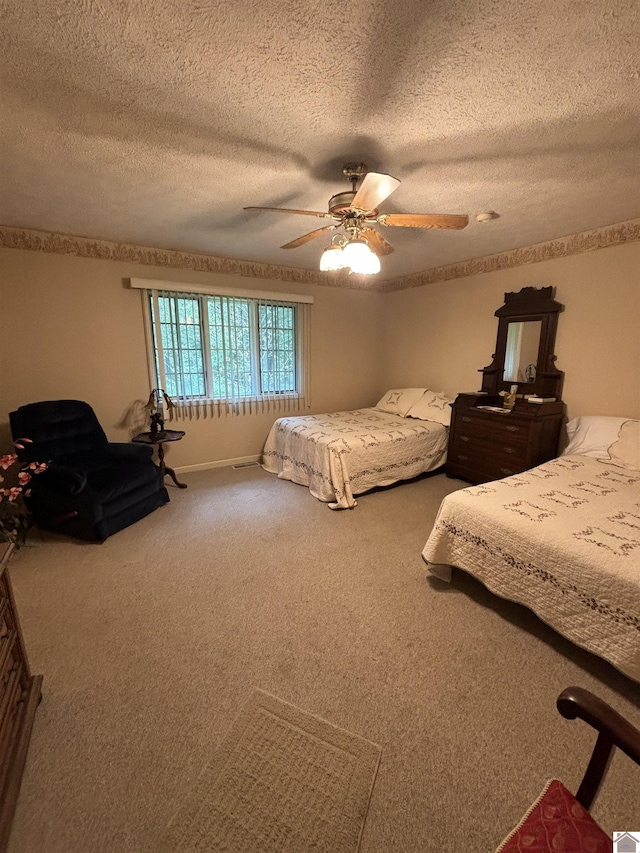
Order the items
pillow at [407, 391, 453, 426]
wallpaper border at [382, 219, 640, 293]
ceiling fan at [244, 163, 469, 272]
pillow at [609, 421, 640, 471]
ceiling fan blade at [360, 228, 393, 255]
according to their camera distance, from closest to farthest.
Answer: ceiling fan at [244, 163, 469, 272] < ceiling fan blade at [360, 228, 393, 255] < pillow at [609, 421, 640, 471] < wallpaper border at [382, 219, 640, 293] < pillow at [407, 391, 453, 426]

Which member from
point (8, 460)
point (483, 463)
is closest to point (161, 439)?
point (8, 460)

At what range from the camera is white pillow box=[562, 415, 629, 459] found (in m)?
2.78

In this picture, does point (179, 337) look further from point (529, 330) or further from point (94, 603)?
point (529, 330)

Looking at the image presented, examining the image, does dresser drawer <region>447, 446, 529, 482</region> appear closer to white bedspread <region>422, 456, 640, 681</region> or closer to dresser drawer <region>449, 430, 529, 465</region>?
dresser drawer <region>449, 430, 529, 465</region>

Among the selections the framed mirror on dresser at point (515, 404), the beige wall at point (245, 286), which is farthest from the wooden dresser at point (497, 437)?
the beige wall at point (245, 286)

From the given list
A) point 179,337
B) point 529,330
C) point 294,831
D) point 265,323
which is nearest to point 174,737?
point 294,831

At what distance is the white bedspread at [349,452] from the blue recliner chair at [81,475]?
128cm

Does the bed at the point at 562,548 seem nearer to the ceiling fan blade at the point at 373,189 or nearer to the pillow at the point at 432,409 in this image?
the pillow at the point at 432,409

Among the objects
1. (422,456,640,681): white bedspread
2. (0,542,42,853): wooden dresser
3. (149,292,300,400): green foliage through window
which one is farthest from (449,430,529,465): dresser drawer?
(0,542,42,853): wooden dresser

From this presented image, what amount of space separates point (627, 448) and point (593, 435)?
27cm

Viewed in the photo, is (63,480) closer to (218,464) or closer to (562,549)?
(218,464)

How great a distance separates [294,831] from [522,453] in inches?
115

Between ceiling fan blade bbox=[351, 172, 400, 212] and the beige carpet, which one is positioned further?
ceiling fan blade bbox=[351, 172, 400, 212]

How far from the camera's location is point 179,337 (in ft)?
12.0
